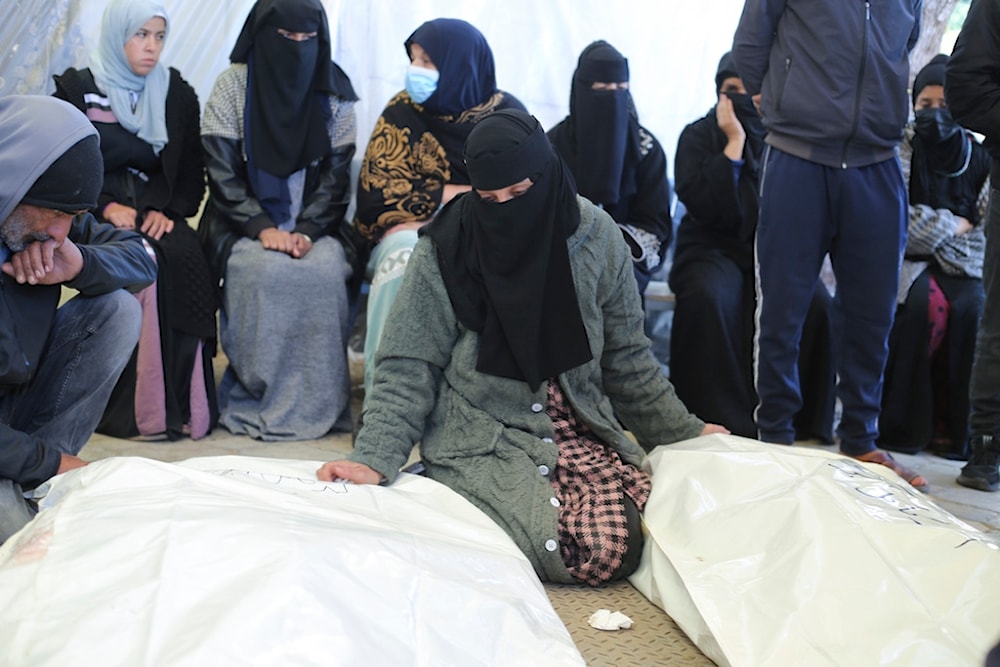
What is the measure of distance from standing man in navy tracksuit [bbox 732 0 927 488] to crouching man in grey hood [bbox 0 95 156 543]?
5.47ft

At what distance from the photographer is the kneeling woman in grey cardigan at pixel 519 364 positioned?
205 cm

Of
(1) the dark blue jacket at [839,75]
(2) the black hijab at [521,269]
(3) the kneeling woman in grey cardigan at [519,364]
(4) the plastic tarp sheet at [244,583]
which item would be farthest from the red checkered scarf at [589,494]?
(1) the dark blue jacket at [839,75]

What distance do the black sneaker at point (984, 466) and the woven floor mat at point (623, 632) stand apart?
1321 mm

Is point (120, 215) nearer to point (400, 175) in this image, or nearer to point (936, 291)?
point (400, 175)

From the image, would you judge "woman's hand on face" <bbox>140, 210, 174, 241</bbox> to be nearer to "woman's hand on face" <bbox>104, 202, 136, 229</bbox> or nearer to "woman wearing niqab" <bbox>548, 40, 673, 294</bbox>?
"woman's hand on face" <bbox>104, 202, 136, 229</bbox>

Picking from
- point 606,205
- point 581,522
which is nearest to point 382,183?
point 606,205

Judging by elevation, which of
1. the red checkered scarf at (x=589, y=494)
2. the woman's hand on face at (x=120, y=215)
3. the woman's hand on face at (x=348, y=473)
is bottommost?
the red checkered scarf at (x=589, y=494)

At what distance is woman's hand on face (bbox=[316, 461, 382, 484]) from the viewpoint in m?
1.97

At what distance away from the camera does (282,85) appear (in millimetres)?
3398

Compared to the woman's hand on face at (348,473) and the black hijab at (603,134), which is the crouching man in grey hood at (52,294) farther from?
the black hijab at (603,134)

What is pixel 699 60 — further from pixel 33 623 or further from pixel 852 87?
pixel 33 623

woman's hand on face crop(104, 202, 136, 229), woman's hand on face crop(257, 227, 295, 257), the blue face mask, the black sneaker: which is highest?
the blue face mask

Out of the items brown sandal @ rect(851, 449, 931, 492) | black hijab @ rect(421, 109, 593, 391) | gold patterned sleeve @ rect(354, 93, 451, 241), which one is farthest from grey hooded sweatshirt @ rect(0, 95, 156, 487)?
brown sandal @ rect(851, 449, 931, 492)

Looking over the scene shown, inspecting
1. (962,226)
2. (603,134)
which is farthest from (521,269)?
(962,226)
